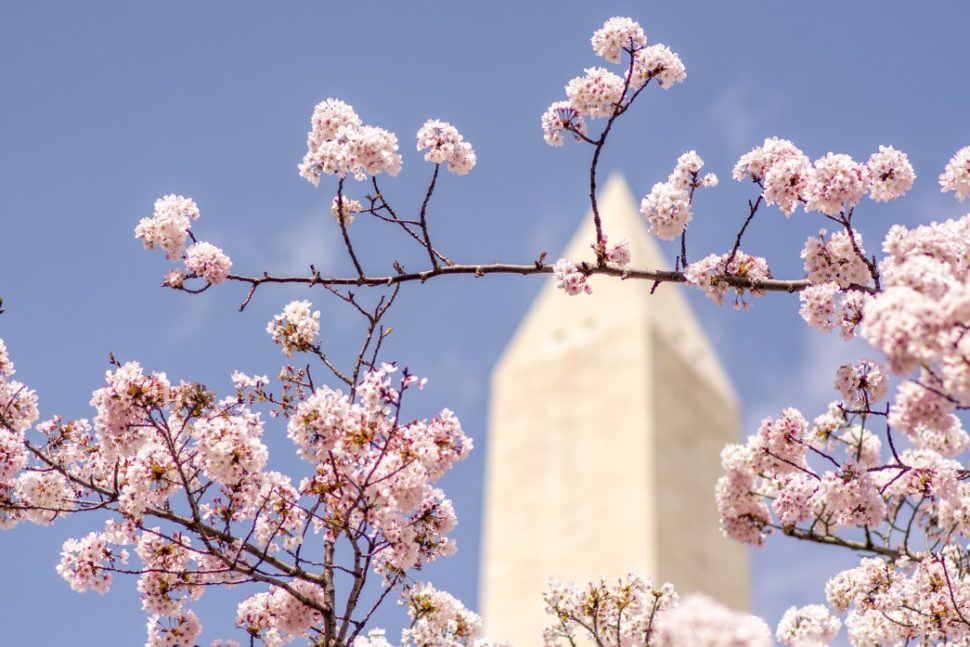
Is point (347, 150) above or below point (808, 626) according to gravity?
above

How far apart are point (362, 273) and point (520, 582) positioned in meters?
22.2

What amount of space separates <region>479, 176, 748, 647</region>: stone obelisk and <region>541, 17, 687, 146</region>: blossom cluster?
1984 cm

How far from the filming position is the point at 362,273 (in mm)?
6484

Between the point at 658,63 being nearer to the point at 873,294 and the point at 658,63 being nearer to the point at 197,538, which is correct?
the point at 873,294

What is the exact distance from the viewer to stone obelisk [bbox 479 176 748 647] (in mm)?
27031

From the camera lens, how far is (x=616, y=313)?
2992 cm

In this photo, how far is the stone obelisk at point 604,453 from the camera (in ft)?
88.7

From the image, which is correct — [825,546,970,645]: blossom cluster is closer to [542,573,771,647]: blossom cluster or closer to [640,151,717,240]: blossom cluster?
[542,573,771,647]: blossom cluster

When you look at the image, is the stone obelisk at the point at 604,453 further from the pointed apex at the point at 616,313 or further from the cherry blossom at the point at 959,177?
the cherry blossom at the point at 959,177

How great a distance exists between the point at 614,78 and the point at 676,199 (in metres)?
0.72

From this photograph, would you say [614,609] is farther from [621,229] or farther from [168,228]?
[621,229]

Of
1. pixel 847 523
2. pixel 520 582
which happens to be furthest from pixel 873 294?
pixel 520 582

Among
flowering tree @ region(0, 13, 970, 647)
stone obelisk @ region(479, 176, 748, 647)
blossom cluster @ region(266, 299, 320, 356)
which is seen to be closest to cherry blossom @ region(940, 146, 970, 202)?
flowering tree @ region(0, 13, 970, 647)

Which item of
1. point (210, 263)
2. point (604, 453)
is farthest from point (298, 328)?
point (604, 453)
